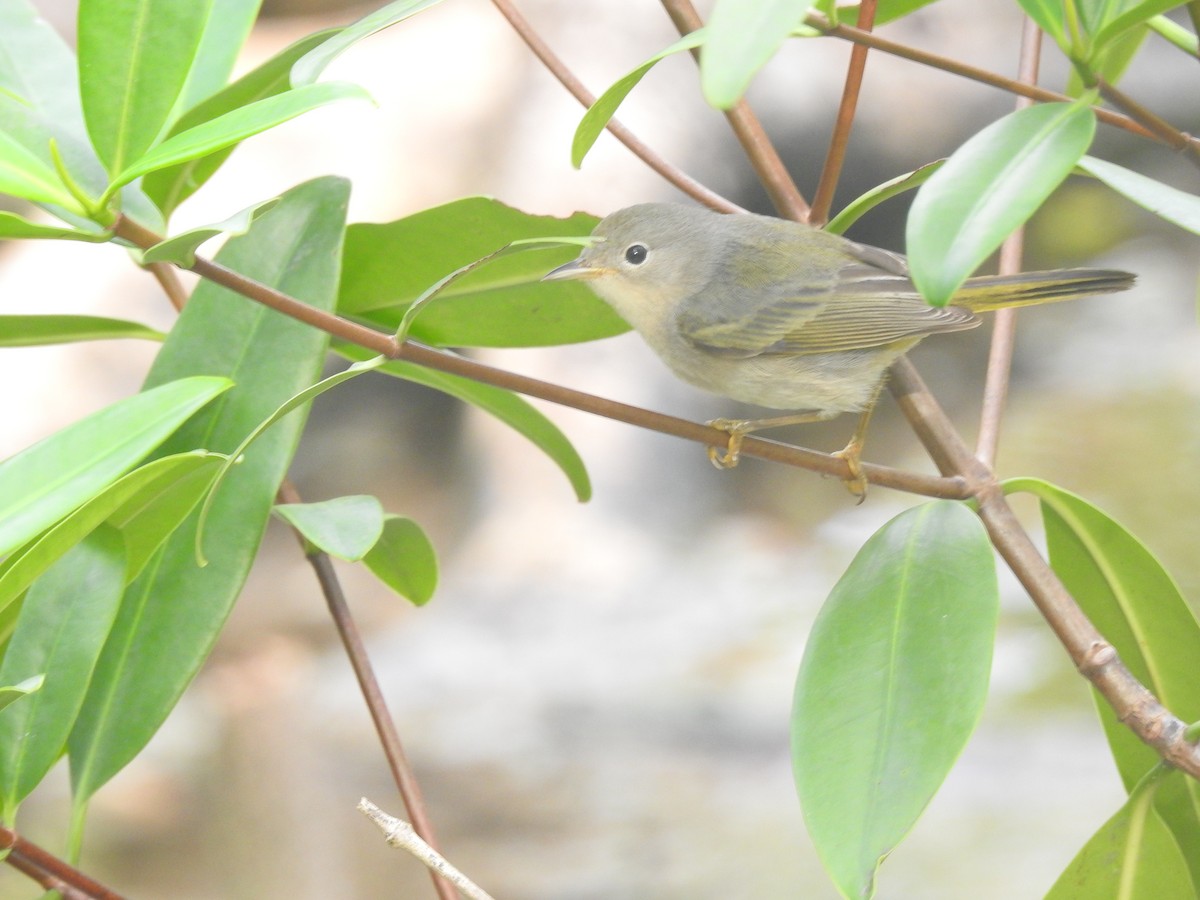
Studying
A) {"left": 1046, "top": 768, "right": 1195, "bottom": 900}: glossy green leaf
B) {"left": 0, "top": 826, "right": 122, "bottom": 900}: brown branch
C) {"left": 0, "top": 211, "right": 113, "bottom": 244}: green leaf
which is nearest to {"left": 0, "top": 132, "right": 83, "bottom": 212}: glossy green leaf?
{"left": 0, "top": 211, "right": 113, "bottom": 244}: green leaf

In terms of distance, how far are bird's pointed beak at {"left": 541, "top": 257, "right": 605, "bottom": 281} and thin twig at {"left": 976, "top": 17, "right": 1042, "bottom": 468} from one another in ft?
1.89

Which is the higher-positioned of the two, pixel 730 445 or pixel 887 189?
pixel 887 189

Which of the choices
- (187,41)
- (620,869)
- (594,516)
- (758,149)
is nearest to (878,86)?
(594,516)

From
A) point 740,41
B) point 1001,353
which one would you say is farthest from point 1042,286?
point 740,41

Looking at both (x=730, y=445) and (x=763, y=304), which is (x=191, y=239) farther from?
(x=763, y=304)

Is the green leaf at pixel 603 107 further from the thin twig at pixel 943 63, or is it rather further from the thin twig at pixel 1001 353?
the thin twig at pixel 1001 353

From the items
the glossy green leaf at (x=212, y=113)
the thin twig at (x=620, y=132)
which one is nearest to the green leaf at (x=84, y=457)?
the glossy green leaf at (x=212, y=113)

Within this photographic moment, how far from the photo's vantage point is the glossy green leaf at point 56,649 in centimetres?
120

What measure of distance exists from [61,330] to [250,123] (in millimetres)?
656

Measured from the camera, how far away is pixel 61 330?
4.87 feet

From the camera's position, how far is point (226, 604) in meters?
1.35

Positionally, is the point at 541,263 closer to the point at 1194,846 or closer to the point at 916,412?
the point at 916,412

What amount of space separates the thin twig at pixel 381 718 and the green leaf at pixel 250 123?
1.99 ft

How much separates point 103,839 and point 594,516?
1.98 meters
